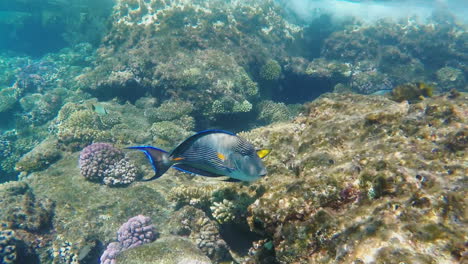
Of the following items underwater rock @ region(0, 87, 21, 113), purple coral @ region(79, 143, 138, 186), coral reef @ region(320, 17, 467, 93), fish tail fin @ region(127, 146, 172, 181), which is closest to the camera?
fish tail fin @ region(127, 146, 172, 181)

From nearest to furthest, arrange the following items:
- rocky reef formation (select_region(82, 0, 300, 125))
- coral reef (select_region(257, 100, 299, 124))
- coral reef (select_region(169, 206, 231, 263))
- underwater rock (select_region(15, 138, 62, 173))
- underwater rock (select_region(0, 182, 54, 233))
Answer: coral reef (select_region(169, 206, 231, 263))
underwater rock (select_region(0, 182, 54, 233))
underwater rock (select_region(15, 138, 62, 173))
rocky reef formation (select_region(82, 0, 300, 125))
coral reef (select_region(257, 100, 299, 124))

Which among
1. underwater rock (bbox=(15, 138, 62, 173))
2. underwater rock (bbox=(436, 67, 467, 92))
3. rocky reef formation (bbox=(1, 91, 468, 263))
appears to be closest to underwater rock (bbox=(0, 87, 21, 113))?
underwater rock (bbox=(15, 138, 62, 173))

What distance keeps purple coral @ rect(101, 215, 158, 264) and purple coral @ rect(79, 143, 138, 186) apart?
1.69 metres

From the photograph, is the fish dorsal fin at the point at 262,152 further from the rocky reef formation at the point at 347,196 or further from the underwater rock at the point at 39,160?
the underwater rock at the point at 39,160

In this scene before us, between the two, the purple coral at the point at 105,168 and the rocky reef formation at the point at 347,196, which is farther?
the purple coral at the point at 105,168

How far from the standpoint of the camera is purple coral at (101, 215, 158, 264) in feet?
16.5

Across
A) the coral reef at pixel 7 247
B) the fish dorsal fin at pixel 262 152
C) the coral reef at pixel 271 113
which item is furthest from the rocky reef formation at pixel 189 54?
the fish dorsal fin at pixel 262 152

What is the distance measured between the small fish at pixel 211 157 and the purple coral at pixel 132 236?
3555mm

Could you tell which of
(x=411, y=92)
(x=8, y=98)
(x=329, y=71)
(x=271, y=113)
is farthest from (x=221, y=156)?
(x=8, y=98)

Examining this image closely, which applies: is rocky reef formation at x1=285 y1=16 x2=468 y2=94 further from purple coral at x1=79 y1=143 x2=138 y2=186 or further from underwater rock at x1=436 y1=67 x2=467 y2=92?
purple coral at x1=79 y1=143 x2=138 y2=186

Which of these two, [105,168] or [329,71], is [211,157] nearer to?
[105,168]

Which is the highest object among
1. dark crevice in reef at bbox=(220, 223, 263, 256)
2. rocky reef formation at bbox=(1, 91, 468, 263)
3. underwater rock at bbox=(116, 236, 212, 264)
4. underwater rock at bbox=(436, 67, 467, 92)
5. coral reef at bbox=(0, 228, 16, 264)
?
rocky reef formation at bbox=(1, 91, 468, 263)

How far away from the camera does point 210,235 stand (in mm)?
4492

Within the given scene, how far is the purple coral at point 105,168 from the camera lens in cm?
666
